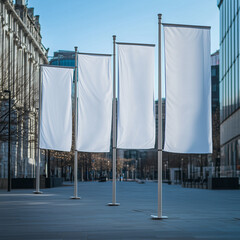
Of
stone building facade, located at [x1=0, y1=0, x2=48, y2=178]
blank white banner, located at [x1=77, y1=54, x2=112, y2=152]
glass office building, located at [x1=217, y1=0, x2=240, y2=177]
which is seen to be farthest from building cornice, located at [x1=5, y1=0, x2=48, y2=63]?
blank white banner, located at [x1=77, y1=54, x2=112, y2=152]

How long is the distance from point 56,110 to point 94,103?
3641 mm

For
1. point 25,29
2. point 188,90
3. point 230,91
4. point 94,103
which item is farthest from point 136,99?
point 25,29

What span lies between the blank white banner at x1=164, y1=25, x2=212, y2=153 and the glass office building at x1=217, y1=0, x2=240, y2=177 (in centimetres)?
3435

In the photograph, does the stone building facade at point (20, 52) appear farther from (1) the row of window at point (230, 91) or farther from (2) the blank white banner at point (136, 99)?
(2) the blank white banner at point (136, 99)

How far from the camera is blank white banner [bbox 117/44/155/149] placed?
59.2 feet

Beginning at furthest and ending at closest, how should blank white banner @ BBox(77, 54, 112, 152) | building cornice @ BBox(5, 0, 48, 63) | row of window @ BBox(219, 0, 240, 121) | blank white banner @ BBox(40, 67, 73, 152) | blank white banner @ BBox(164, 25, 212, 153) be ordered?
building cornice @ BBox(5, 0, 48, 63) → row of window @ BBox(219, 0, 240, 121) → blank white banner @ BBox(40, 67, 73, 152) → blank white banner @ BBox(77, 54, 112, 152) → blank white banner @ BBox(164, 25, 212, 153)

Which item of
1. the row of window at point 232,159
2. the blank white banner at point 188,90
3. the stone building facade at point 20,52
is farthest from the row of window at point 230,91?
the blank white banner at point 188,90

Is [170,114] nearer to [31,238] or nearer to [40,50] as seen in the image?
[31,238]

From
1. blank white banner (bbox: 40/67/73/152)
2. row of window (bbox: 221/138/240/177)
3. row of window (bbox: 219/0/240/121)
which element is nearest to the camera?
blank white banner (bbox: 40/67/73/152)

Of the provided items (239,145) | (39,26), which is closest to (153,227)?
(239,145)

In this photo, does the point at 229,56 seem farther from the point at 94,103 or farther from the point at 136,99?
the point at 136,99

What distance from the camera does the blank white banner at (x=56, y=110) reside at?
24.9m

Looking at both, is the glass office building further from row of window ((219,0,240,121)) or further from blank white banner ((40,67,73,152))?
blank white banner ((40,67,73,152))

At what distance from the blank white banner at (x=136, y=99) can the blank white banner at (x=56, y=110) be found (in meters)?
7.07
